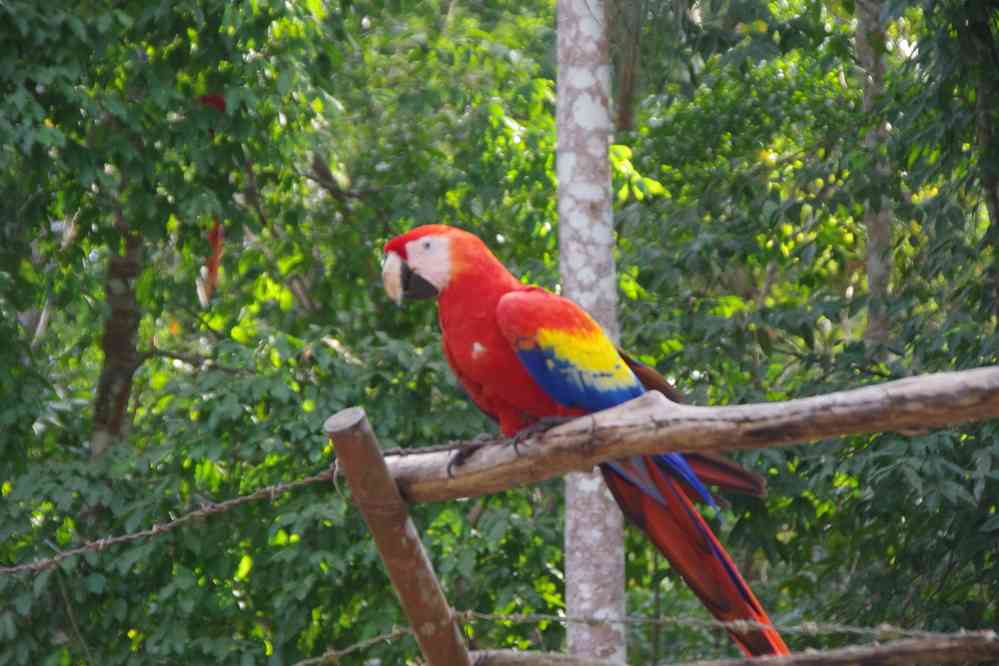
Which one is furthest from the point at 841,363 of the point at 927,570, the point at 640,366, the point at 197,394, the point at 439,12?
the point at 439,12

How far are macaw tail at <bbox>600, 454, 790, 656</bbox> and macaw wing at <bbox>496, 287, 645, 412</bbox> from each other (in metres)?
0.16

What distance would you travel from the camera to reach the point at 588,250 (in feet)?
13.0

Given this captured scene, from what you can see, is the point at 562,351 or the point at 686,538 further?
the point at 562,351

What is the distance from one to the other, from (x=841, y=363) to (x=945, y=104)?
0.80m

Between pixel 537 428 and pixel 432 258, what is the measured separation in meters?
0.45

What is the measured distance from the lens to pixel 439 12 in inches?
229

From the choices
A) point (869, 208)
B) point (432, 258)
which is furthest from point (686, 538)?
point (869, 208)

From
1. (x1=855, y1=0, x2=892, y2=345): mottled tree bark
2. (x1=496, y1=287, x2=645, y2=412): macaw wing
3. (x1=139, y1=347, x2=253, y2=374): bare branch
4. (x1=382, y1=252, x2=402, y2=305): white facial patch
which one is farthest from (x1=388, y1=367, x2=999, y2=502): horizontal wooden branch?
(x1=855, y1=0, x2=892, y2=345): mottled tree bark

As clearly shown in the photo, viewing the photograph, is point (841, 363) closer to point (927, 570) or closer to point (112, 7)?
point (927, 570)

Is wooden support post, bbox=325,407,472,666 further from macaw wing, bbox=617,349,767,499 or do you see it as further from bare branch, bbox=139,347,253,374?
bare branch, bbox=139,347,253,374

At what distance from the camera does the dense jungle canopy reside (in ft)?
13.5

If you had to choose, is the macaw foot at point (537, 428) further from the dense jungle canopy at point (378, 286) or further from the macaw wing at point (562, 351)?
the dense jungle canopy at point (378, 286)

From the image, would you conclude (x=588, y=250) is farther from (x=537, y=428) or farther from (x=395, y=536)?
(x=395, y=536)

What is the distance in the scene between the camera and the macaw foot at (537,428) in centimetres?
228
